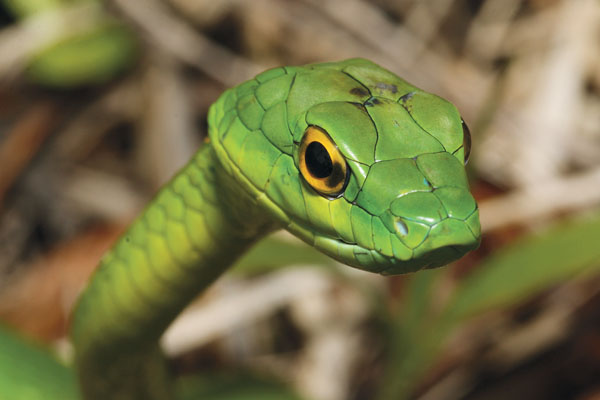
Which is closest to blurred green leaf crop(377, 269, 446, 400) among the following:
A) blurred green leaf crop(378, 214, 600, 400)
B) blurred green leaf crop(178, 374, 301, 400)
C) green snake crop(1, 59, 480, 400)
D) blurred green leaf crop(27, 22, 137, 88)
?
blurred green leaf crop(378, 214, 600, 400)

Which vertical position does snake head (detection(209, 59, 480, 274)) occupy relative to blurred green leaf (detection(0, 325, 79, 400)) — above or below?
above

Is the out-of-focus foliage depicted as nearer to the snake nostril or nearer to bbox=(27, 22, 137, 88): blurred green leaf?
bbox=(27, 22, 137, 88): blurred green leaf

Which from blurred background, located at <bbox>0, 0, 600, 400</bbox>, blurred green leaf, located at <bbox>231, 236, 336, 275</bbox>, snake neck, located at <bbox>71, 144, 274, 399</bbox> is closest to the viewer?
snake neck, located at <bbox>71, 144, 274, 399</bbox>

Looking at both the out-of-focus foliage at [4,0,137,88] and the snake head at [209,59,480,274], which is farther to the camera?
the out-of-focus foliage at [4,0,137,88]

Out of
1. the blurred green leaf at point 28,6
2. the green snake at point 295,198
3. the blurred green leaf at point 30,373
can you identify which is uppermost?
the green snake at point 295,198

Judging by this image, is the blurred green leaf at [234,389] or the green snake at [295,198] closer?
the green snake at [295,198]

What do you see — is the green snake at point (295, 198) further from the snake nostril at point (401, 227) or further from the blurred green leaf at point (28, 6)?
the blurred green leaf at point (28, 6)

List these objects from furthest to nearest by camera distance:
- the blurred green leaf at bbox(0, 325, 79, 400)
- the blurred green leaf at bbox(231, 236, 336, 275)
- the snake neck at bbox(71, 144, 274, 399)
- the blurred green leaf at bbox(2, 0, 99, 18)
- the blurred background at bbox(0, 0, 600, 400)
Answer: the blurred green leaf at bbox(2, 0, 99, 18) < the blurred background at bbox(0, 0, 600, 400) < the blurred green leaf at bbox(231, 236, 336, 275) < the blurred green leaf at bbox(0, 325, 79, 400) < the snake neck at bbox(71, 144, 274, 399)

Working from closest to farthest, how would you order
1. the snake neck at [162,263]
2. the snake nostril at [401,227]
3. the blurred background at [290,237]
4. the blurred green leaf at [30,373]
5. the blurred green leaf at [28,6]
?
1. the snake nostril at [401,227]
2. the snake neck at [162,263]
3. the blurred green leaf at [30,373]
4. the blurred background at [290,237]
5. the blurred green leaf at [28,6]

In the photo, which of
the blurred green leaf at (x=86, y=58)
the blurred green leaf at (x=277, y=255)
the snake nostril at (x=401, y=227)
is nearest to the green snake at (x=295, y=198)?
the snake nostril at (x=401, y=227)
